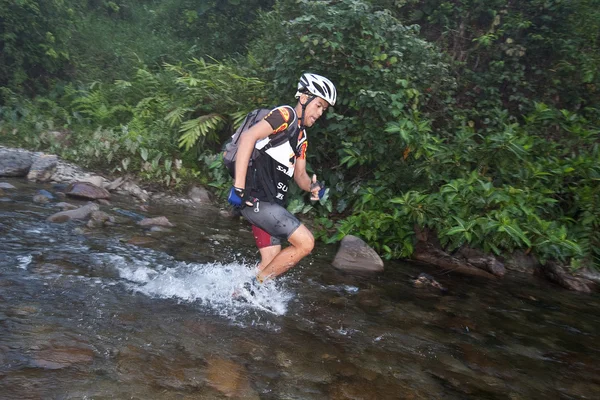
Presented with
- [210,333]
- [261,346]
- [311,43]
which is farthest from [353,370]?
[311,43]

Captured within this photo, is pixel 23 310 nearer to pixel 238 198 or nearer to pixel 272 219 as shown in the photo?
pixel 238 198

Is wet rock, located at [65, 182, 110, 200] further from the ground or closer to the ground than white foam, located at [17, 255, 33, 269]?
closer to the ground

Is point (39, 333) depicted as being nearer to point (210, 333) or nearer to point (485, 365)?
point (210, 333)

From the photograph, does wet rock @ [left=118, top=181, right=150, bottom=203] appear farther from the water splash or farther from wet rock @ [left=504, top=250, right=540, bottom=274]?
wet rock @ [left=504, top=250, right=540, bottom=274]

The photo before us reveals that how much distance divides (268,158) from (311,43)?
415 cm

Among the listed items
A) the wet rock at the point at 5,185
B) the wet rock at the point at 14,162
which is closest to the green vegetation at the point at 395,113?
the wet rock at the point at 14,162

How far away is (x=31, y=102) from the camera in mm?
12289

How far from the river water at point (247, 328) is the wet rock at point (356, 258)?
24 cm

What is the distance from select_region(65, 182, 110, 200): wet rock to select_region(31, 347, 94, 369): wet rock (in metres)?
5.08

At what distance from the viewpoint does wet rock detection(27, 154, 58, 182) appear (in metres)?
9.33

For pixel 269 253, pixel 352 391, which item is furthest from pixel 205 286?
pixel 352 391

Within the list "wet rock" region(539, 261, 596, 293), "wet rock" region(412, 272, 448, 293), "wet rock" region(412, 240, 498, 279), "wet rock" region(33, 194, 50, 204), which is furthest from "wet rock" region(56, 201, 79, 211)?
"wet rock" region(539, 261, 596, 293)

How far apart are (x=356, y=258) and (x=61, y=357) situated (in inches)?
171

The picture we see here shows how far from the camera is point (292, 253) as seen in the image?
532cm
